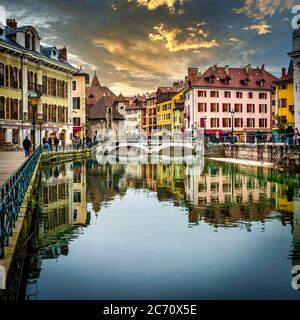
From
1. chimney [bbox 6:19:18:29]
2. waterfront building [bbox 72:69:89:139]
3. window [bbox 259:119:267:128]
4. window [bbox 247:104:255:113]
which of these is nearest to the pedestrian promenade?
chimney [bbox 6:19:18:29]

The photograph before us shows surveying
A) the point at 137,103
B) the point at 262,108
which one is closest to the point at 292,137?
the point at 262,108

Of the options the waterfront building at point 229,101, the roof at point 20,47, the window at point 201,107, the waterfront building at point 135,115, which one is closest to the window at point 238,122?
the waterfront building at point 229,101

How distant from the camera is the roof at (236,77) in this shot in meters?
75.2

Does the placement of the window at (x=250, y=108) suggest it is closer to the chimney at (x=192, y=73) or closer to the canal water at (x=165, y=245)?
the chimney at (x=192, y=73)

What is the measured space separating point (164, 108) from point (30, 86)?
56.4 metres

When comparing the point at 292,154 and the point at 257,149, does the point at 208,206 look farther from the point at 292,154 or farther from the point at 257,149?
the point at 257,149

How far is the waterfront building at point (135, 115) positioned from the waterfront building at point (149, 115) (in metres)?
1.97

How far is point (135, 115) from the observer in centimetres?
13588

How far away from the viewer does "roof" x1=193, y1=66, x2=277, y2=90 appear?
75250mm

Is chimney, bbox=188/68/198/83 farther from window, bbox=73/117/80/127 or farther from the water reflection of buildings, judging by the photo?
the water reflection of buildings

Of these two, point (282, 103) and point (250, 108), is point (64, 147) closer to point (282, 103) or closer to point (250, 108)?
point (282, 103)

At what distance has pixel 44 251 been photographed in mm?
11672
